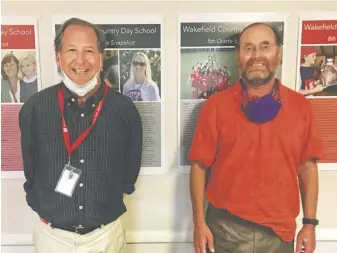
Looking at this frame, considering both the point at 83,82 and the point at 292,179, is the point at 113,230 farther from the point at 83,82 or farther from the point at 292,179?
the point at 292,179

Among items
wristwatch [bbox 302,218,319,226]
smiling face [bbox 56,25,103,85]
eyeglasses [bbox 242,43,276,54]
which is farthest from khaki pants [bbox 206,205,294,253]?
smiling face [bbox 56,25,103,85]

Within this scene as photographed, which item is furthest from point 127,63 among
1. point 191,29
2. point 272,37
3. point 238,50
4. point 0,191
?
point 0,191

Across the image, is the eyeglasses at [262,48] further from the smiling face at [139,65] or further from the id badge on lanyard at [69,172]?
the id badge on lanyard at [69,172]

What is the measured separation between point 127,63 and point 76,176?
53 cm

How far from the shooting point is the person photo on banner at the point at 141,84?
1.79 meters

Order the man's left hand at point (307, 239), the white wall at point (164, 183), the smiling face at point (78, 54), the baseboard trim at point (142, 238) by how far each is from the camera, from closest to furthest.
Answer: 1. the smiling face at point (78, 54)
2. the man's left hand at point (307, 239)
3. the white wall at point (164, 183)
4. the baseboard trim at point (142, 238)

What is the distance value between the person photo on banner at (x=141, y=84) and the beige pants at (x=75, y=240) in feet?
1.71

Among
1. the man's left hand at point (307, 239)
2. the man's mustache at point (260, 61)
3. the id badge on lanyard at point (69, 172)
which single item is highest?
the man's mustache at point (260, 61)

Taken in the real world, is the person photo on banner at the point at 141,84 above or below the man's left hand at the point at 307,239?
above

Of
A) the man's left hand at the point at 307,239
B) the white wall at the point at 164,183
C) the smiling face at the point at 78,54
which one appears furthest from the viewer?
the white wall at the point at 164,183

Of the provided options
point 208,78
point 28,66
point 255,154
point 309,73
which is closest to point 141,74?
point 208,78

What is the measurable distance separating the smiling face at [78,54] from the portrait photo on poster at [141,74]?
0.92 ft

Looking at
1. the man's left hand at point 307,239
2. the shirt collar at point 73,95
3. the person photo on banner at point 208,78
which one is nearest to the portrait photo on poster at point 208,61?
the person photo on banner at point 208,78

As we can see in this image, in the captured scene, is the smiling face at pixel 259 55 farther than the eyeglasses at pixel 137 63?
No
